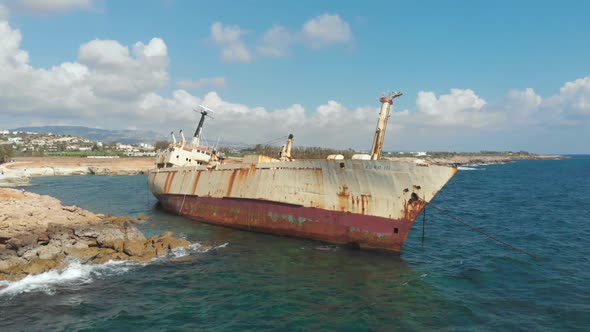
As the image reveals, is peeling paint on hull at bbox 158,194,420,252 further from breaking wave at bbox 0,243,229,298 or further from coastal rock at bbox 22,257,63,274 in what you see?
coastal rock at bbox 22,257,63,274

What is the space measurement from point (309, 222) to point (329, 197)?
79.0 inches

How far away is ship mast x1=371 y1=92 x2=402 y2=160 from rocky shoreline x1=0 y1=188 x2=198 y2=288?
12172 mm

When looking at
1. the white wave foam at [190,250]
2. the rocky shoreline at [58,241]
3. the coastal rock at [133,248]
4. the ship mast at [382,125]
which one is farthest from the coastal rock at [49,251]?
the ship mast at [382,125]

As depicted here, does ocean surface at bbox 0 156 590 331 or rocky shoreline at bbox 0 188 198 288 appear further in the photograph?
rocky shoreline at bbox 0 188 198 288

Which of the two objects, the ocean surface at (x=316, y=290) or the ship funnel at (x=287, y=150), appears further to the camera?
the ship funnel at (x=287, y=150)

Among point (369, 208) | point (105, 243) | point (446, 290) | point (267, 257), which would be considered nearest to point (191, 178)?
point (105, 243)

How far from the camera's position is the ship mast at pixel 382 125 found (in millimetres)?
20734

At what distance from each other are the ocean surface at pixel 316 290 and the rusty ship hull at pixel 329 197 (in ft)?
3.27

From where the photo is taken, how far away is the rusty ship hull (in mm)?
18203

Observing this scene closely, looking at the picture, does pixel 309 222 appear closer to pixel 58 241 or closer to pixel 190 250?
pixel 190 250

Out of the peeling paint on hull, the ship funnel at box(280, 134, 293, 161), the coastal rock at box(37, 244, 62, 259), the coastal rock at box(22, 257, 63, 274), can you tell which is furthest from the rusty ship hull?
the coastal rock at box(22, 257, 63, 274)

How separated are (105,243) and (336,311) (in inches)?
509

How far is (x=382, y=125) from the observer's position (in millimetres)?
20906

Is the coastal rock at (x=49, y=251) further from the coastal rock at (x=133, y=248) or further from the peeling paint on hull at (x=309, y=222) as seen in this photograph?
the peeling paint on hull at (x=309, y=222)
